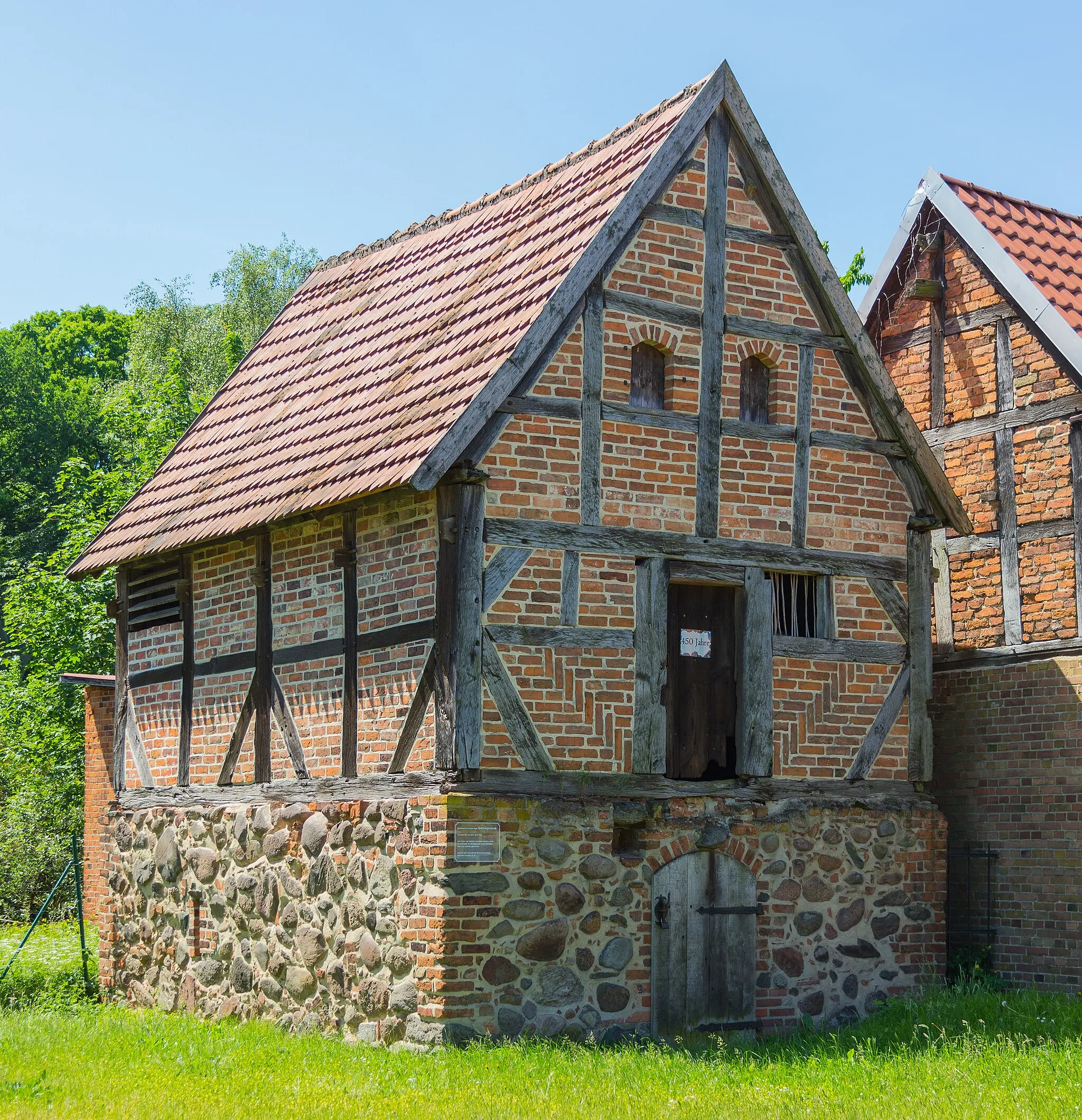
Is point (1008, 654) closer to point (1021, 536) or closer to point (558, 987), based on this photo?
point (1021, 536)

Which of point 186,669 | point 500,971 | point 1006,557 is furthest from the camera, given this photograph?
point 186,669

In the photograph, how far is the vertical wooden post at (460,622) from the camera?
11211 mm

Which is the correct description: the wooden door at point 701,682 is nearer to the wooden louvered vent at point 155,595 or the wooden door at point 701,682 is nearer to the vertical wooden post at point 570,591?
the vertical wooden post at point 570,591

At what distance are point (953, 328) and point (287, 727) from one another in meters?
7.42

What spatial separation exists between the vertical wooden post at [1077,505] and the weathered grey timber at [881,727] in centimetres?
164

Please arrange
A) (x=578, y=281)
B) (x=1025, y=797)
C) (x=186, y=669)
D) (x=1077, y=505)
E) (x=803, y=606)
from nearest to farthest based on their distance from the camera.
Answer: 1. (x=578, y=281)
2. (x=803, y=606)
3. (x=1077, y=505)
4. (x=1025, y=797)
5. (x=186, y=669)

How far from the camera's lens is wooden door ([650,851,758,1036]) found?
1197 cm

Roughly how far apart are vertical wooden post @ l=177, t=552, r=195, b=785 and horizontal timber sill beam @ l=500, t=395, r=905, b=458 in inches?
182

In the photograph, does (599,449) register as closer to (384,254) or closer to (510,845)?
(510,845)

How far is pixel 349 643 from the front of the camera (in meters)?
12.5

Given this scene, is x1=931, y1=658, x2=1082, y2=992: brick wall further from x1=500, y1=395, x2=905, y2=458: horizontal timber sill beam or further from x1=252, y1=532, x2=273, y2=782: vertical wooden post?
x1=252, y1=532, x2=273, y2=782: vertical wooden post

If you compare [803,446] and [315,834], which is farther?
[803,446]

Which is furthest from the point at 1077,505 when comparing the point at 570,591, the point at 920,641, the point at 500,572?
the point at 500,572

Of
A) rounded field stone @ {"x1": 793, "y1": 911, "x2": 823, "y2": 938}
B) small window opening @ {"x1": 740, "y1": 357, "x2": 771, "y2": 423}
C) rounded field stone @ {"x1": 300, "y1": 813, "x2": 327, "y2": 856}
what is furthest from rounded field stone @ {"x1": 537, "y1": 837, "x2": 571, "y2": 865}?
small window opening @ {"x1": 740, "y1": 357, "x2": 771, "y2": 423}
